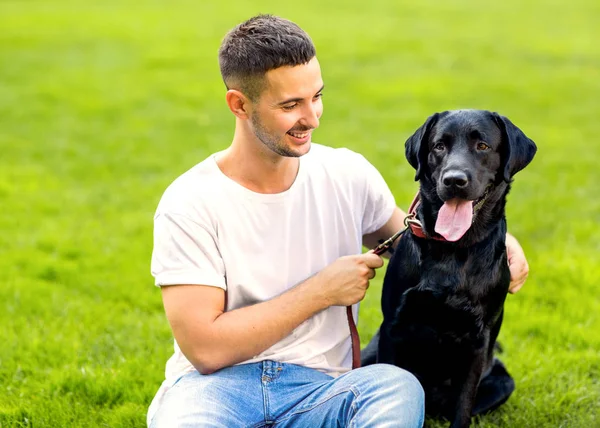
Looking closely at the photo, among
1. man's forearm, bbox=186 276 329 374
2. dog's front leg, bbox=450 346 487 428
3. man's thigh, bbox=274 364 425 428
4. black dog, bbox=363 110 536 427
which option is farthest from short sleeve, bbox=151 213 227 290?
dog's front leg, bbox=450 346 487 428

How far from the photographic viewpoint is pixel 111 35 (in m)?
14.8

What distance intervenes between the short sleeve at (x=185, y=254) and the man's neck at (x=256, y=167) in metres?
0.28

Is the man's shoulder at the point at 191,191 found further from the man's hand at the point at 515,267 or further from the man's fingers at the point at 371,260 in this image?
the man's hand at the point at 515,267

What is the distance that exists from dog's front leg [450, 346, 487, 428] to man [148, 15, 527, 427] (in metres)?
0.34

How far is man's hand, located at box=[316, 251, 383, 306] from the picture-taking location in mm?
3121

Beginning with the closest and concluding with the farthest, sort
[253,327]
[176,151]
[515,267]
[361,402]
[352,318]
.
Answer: [361,402] < [253,327] < [352,318] < [515,267] < [176,151]

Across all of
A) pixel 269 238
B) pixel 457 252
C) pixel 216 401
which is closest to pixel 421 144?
pixel 457 252

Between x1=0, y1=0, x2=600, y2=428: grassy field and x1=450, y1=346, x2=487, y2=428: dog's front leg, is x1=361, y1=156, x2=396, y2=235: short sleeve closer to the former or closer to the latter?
x1=450, y1=346, x2=487, y2=428: dog's front leg

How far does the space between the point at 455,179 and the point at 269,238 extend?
763 millimetres

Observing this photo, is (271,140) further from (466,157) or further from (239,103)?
(466,157)

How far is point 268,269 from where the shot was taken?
3203 mm

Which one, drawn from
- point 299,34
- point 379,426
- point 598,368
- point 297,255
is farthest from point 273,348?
point 598,368

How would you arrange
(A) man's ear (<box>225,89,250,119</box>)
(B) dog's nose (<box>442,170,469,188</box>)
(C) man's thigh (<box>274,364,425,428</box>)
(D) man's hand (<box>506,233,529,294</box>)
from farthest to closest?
(D) man's hand (<box>506,233,529,294</box>), (A) man's ear (<box>225,89,250,119</box>), (B) dog's nose (<box>442,170,469,188</box>), (C) man's thigh (<box>274,364,425,428</box>)

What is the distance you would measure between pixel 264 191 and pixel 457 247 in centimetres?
79
